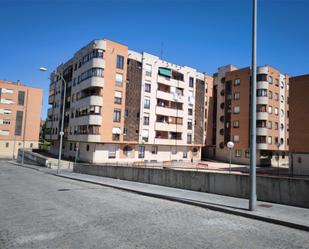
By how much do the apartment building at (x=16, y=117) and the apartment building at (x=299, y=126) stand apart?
60321 millimetres

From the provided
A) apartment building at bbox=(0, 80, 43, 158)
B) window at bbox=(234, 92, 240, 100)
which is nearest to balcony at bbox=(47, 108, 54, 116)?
apartment building at bbox=(0, 80, 43, 158)

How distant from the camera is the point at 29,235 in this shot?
6.41m

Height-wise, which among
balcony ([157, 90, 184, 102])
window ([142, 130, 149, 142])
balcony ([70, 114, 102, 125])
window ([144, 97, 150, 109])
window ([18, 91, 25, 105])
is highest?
window ([18, 91, 25, 105])

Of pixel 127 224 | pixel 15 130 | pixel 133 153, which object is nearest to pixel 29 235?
pixel 127 224

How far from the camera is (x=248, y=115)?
50.2 m

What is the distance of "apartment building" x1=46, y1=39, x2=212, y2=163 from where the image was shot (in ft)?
131

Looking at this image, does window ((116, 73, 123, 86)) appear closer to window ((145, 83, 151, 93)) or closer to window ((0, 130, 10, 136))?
window ((145, 83, 151, 93))

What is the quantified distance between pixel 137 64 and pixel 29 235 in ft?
132

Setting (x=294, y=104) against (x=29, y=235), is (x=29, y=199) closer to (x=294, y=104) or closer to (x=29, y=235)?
(x=29, y=235)

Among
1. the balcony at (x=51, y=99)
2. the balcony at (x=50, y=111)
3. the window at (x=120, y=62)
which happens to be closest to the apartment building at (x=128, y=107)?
the window at (x=120, y=62)

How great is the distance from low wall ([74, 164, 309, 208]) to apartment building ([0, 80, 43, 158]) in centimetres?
5977

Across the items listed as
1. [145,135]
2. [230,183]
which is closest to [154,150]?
[145,135]

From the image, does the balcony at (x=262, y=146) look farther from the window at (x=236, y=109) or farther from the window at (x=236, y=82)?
the window at (x=236, y=82)

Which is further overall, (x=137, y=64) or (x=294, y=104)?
(x=137, y=64)
